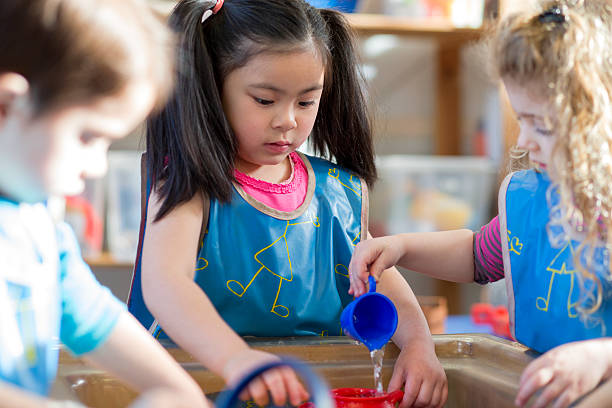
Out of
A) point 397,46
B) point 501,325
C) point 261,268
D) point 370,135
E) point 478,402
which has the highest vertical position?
point 397,46

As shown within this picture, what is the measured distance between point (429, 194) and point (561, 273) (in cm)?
164

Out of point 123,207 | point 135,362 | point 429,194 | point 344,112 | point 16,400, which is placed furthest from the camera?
point 429,194

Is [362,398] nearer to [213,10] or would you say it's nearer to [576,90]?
[576,90]

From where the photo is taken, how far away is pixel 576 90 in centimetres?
65

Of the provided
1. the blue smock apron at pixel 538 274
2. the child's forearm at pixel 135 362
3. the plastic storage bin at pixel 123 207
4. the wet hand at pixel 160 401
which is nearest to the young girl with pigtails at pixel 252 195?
the blue smock apron at pixel 538 274

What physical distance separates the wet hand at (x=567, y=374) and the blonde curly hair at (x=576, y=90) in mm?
102

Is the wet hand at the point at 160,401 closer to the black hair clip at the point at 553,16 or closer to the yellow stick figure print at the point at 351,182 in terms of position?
the black hair clip at the point at 553,16

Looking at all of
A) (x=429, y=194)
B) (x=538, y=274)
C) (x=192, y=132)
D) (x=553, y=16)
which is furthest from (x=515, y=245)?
(x=429, y=194)

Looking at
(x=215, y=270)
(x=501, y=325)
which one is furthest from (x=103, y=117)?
(x=501, y=325)

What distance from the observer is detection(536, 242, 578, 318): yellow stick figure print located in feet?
2.51

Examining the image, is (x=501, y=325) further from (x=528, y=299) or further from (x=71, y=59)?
(x=71, y=59)

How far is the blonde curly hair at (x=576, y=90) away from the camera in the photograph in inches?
25.6

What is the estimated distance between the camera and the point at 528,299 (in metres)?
0.84

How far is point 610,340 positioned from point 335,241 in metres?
0.45
